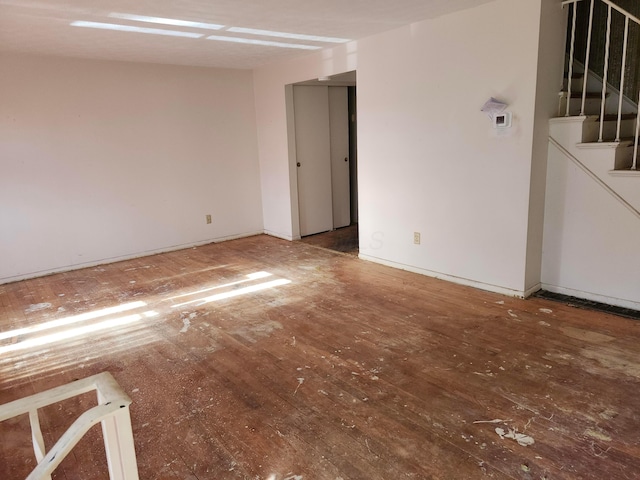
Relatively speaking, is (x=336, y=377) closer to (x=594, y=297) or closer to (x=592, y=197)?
(x=594, y=297)

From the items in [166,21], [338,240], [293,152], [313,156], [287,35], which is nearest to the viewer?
[166,21]

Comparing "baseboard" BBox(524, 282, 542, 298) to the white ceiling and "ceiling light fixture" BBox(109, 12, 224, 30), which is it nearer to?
the white ceiling

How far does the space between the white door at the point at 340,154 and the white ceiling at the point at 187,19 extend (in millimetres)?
1621

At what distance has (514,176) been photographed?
344cm

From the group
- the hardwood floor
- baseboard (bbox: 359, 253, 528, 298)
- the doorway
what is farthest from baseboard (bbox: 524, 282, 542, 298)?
the doorway

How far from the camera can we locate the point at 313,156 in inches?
235

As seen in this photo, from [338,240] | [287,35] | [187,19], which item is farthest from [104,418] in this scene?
[338,240]

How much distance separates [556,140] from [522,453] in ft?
8.18

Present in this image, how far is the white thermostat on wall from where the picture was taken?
11.1 feet

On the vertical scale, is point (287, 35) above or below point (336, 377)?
above

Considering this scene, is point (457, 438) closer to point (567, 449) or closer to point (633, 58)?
point (567, 449)

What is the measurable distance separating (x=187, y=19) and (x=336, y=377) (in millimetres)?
2829

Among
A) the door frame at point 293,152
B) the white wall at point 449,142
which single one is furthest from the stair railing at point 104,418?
the door frame at point 293,152

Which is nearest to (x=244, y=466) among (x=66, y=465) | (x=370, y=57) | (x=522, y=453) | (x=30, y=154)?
(x=66, y=465)
